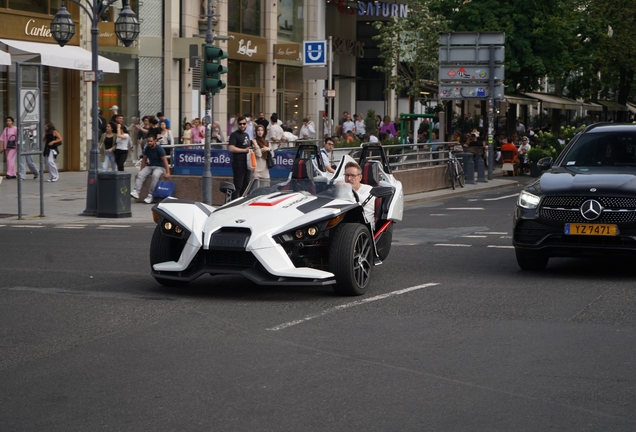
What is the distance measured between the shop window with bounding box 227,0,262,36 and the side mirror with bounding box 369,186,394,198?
29.6 meters

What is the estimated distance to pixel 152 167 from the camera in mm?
22781

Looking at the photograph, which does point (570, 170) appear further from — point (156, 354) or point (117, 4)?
point (117, 4)

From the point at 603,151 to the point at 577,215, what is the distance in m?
1.74

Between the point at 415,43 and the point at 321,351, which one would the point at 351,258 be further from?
the point at 415,43

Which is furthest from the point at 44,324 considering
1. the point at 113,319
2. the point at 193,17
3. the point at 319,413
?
the point at 193,17

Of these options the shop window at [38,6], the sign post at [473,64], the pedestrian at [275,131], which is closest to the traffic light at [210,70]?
the pedestrian at [275,131]

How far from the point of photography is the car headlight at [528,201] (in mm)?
11661

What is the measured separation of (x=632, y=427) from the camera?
5750 mm

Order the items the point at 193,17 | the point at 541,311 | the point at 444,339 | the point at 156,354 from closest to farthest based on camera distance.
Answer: the point at 156,354, the point at 444,339, the point at 541,311, the point at 193,17

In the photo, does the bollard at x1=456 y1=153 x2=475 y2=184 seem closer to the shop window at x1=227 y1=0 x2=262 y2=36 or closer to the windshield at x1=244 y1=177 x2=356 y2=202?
the shop window at x1=227 y1=0 x2=262 y2=36

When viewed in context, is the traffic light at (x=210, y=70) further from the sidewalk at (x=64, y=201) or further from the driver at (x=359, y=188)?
the driver at (x=359, y=188)

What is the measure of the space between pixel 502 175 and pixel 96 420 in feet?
110

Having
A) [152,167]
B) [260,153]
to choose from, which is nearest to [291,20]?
[152,167]

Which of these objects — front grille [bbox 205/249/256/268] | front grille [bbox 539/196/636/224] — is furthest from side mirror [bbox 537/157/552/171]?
front grille [bbox 205/249/256/268]
